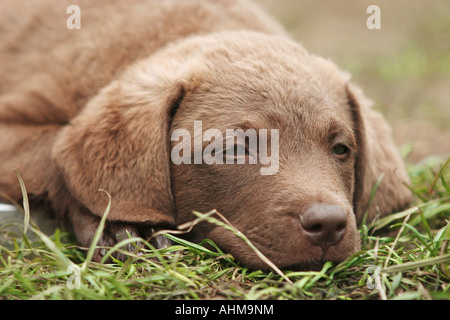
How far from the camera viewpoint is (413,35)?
39.8 feet

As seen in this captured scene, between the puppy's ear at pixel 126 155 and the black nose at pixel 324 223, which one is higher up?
the puppy's ear at pixel 126 155

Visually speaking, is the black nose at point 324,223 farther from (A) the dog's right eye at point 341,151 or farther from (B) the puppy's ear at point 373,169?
(B) the puppy's ear at point 373,169

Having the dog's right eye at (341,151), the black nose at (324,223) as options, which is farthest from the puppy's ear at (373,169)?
the black nose at (324,223)

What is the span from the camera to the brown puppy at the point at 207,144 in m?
3.22

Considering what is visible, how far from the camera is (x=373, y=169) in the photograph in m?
4.14

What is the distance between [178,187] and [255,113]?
678 mm

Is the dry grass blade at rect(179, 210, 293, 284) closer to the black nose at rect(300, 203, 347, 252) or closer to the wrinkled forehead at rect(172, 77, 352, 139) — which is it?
the black nose at rect(300, 203, 347, 252)

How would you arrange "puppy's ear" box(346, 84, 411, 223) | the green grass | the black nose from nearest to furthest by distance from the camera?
the green grass, the black nose, "puppy's ear" box(346, 84, 411, 223)

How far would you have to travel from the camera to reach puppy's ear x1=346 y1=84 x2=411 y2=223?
4.06 meters

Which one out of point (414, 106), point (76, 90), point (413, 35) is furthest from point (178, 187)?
point (413, 35)

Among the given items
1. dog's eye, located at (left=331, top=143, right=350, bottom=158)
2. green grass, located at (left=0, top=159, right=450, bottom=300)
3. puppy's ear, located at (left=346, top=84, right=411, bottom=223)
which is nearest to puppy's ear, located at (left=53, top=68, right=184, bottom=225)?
green grass, located at (left=0, top=159, right=450, bottom=300)

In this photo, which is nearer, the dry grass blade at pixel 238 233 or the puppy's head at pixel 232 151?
the dry grass blade at pixel 238 233

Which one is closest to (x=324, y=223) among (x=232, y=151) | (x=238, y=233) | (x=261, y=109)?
(x=238, y=233)
